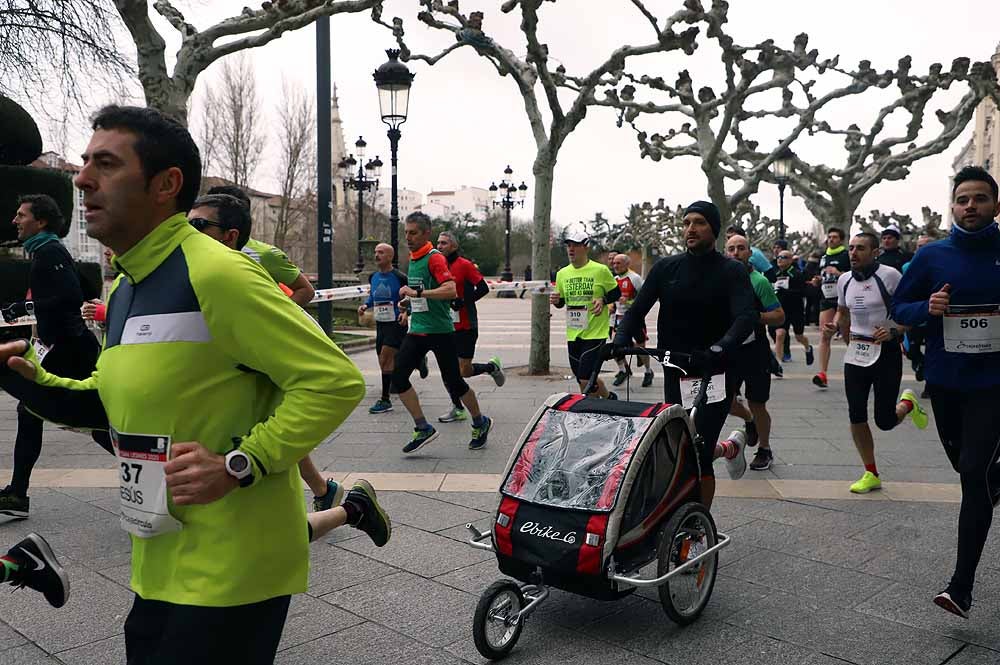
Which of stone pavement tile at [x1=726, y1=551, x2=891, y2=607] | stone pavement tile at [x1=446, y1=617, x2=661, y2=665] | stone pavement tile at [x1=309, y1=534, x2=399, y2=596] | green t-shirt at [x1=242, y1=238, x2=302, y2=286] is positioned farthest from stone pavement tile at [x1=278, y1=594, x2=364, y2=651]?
green t-shirt at [x1=242, y1=238, x2=302, y2=286]

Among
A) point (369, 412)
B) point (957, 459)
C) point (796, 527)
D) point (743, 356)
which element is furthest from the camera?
point (369, 412)

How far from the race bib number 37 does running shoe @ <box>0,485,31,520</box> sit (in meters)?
5.25

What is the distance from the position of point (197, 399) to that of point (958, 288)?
367 cm

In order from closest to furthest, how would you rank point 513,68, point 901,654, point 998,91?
point 901,654 < point 513,68 < point 998,91

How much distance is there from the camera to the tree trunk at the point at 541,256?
42.1 ft

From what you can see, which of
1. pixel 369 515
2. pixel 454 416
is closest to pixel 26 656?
pixel 369 515

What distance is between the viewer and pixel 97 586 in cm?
423

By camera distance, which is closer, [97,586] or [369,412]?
[97,586]

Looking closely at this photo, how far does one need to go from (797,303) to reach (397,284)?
27.0 feet

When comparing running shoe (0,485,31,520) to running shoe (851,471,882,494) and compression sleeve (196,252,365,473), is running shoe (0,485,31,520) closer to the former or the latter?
compression sleeve (196,252,365,473)

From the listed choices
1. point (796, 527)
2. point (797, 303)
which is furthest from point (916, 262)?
point (797, 303)

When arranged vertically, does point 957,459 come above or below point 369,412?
above

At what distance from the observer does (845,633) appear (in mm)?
3689

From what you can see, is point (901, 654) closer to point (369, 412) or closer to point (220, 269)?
point (220, 269)
